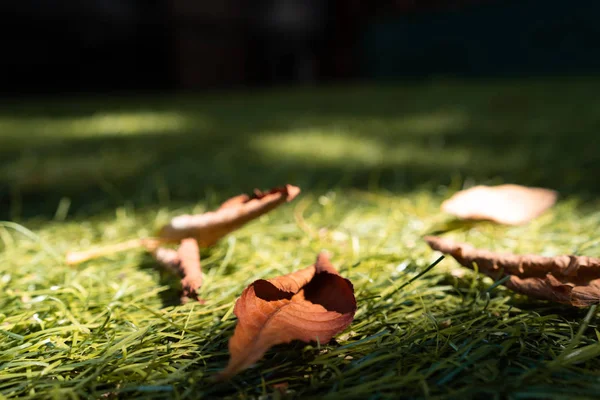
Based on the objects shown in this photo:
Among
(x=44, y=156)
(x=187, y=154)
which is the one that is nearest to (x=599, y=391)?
(x=187, y=154)

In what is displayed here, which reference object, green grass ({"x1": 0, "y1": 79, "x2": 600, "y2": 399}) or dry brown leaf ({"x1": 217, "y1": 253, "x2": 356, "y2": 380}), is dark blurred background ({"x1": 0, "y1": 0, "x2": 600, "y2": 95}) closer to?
green grass ({"x1": 0, "y1": 79, "x2": 600, "y2": 399})


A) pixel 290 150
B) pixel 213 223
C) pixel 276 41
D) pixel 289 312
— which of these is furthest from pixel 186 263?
pixel 276 41

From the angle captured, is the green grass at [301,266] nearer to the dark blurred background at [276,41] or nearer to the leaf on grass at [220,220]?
the leaf on grass at [220,220]

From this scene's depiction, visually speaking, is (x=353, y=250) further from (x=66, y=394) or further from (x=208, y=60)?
(x=208, y=60)

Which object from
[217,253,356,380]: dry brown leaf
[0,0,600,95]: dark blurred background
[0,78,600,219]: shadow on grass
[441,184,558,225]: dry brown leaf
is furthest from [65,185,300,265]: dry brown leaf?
[0,0,600,95]: dark blurred background

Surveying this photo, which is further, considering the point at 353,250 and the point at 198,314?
the point at 353,250

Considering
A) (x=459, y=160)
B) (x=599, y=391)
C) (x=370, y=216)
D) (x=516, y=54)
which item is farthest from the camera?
(x=516, y=54)

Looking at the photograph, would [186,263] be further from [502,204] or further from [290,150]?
[290,150]
